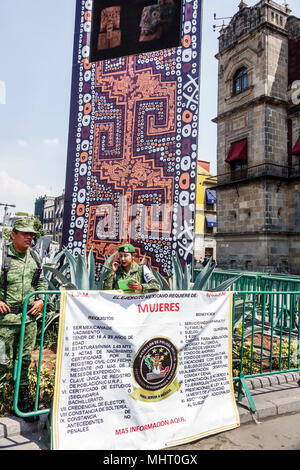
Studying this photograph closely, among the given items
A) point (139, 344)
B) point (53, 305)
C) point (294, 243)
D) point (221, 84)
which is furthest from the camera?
point (221, 84)

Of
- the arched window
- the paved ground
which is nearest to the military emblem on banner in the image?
the paved ground

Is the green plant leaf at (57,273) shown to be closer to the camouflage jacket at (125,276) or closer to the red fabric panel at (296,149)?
the camouflage jacket at (125,276)

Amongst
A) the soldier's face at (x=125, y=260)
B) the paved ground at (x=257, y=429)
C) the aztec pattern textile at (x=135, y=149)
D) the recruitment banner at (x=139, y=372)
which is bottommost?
the paved ground at (x=257, y=429)

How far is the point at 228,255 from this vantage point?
19.3m

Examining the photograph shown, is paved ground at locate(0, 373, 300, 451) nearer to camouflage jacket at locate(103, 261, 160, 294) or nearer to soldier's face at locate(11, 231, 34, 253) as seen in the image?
camouflage jacket at locate(103, 261, 160, 294)

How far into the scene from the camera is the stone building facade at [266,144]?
17.1 m

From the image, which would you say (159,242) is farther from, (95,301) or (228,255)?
(228,255)

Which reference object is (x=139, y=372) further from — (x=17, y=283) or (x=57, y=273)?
(x=57, y=273)

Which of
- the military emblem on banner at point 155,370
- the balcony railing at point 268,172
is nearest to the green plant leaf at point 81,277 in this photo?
the military emblem on banner at point 155,370

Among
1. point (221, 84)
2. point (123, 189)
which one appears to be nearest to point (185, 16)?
point (123, 189)

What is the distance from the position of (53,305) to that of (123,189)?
2.27 metres

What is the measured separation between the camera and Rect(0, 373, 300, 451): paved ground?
256cm

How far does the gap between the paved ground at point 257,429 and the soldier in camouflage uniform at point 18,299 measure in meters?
0.18
